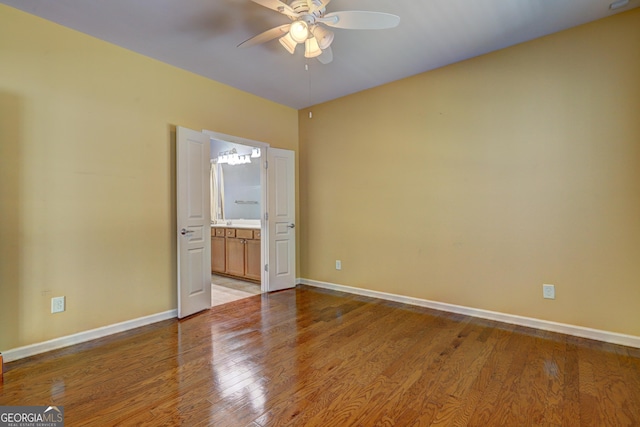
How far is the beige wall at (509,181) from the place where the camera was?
250 centimetres

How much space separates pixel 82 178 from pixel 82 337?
139 centimetres

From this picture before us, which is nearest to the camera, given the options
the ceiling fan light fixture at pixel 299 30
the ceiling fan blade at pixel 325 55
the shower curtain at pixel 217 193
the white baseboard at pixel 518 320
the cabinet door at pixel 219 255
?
the ceiling fan light fixture at pixel 299 30

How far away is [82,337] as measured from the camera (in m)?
2.62

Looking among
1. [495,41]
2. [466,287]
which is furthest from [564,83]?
[466,287]

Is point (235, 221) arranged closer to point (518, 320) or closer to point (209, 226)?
point (209, 226)

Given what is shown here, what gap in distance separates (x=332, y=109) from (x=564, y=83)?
8.59 feet

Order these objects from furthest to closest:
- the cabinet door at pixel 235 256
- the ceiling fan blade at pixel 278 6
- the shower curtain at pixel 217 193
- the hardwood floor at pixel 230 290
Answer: the shower curtain at pixel 217 193 → the cabinet door at pixel 235 256 → the hardwood floor at pixel 230 290 → the ceiling fan blade at pixel 278 6

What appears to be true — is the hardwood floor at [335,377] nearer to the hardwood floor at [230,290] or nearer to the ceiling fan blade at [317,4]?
the hardwood floor at [230,290]

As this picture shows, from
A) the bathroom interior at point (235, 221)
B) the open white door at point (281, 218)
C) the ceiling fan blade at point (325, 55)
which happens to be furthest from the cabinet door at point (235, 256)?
the ceiling fan blade at point (325, 55)

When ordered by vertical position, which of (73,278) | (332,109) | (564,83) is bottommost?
(73,278)

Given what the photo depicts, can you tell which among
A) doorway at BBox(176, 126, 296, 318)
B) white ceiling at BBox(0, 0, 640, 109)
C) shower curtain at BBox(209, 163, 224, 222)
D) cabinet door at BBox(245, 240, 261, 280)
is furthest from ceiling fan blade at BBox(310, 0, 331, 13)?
shower curtain at BBox(209, 163, 224, 222)

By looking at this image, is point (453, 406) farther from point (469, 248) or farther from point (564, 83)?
point (564, 83)

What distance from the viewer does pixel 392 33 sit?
2.67m

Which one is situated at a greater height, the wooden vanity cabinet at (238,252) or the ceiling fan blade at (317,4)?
the ceiling fan blade at (317,4)
